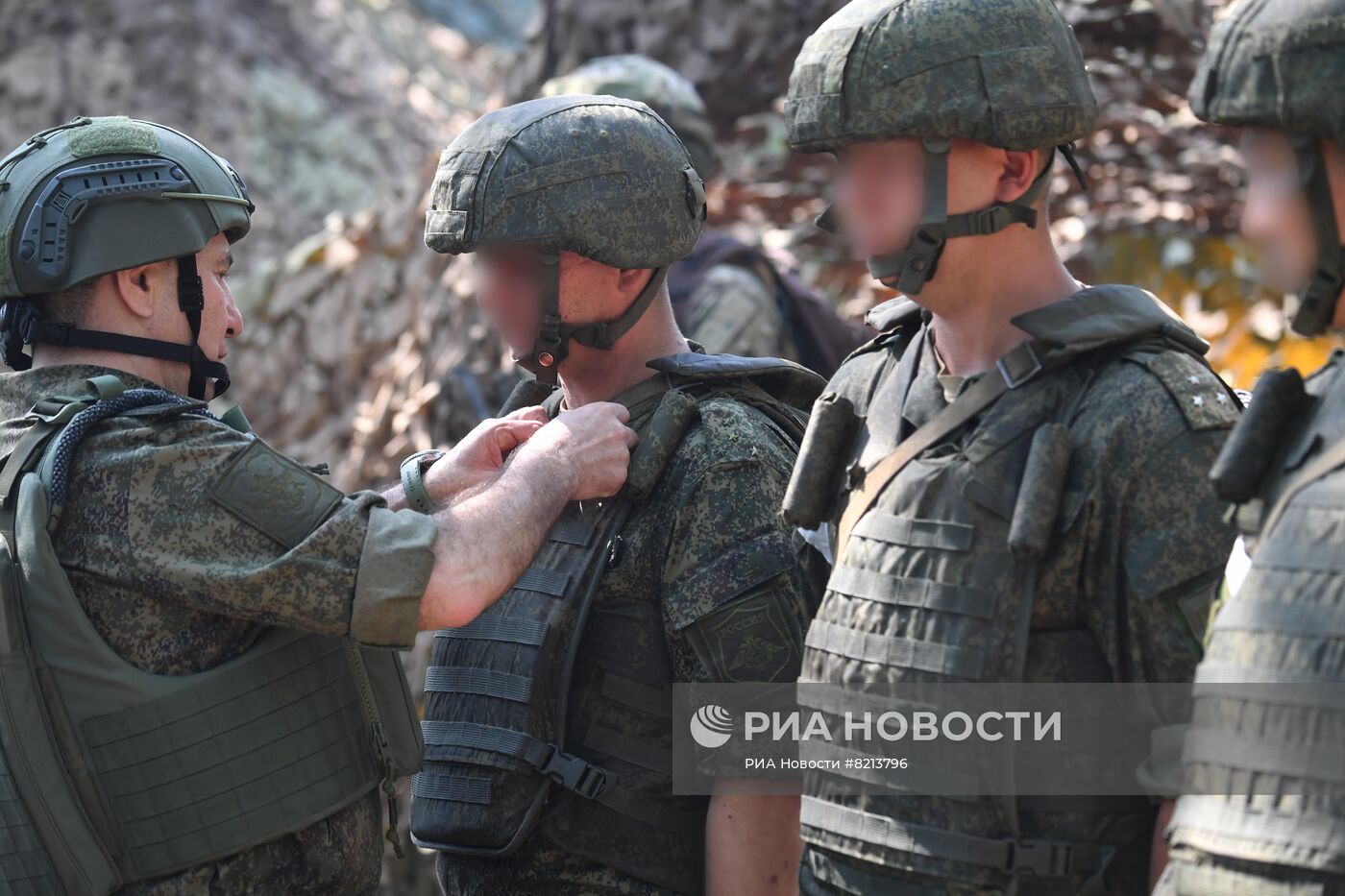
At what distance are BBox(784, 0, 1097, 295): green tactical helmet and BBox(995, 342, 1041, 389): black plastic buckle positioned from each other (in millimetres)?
210

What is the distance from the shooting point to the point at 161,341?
3.21 meters

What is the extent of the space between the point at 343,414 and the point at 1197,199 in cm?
455

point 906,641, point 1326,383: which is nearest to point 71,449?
point 906,641

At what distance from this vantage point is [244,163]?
38.7 ft

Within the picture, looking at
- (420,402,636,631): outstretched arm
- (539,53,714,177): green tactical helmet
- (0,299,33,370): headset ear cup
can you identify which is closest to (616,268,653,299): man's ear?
(420,402,636,631): outstretched arm

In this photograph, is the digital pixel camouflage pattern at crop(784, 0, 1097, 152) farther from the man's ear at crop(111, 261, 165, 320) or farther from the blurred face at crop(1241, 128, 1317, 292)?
the man's ear at crop(111, 261, 165, 320)

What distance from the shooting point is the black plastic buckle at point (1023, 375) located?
255 centimetres

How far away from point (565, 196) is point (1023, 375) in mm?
1120

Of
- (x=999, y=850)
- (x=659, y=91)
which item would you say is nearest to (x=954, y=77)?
(x=999, y=850)

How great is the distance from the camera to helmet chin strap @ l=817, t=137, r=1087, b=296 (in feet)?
8.64

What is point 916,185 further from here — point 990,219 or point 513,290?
point 513,290

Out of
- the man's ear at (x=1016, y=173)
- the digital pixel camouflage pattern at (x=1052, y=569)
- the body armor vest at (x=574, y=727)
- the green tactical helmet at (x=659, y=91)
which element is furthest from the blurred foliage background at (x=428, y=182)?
the digital pixel camouflage pattern at (x=1052, y=569)

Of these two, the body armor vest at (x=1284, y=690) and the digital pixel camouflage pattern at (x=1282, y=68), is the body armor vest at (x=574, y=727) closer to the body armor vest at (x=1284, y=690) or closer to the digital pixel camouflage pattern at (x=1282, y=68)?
the body armor vest at (x=1284, y=690)

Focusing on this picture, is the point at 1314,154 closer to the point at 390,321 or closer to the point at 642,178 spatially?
the point at 642,178
